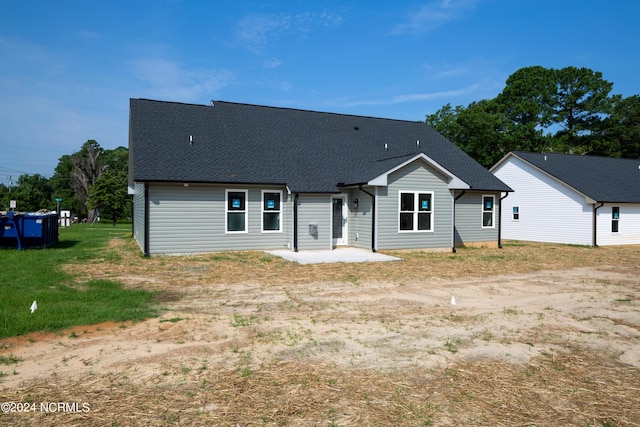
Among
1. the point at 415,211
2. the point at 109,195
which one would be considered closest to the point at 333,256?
the point at 415,211

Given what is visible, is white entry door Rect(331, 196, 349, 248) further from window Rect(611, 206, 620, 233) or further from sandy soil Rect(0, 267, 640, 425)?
window Rect(611, 206, 620, 233)

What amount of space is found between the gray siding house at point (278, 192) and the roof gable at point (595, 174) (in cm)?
616

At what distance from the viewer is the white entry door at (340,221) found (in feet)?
62.3

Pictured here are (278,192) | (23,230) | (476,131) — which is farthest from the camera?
(476,131)

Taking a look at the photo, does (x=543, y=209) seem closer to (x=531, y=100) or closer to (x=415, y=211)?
(x=415, y=211)

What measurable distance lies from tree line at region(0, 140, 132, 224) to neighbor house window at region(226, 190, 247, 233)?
30345 mm

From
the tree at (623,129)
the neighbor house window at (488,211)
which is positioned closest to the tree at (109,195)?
the neighbor house window at (488,211)

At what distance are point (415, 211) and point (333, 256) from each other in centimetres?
442

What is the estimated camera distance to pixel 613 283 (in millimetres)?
11578

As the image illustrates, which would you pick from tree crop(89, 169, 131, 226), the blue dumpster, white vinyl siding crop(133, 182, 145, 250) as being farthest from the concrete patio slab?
tree crop(89, 169, 131, 226)

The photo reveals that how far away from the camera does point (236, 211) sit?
17.0 m

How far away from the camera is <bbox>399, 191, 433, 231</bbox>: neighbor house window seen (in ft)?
58.7

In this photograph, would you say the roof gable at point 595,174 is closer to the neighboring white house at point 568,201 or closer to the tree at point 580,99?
the neighboring white house at point 568,201

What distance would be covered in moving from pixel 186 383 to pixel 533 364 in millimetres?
4021
